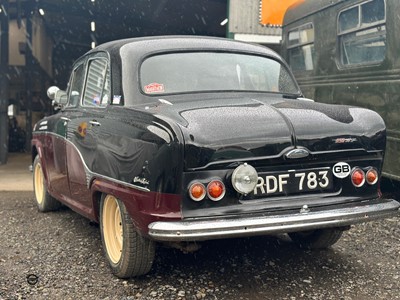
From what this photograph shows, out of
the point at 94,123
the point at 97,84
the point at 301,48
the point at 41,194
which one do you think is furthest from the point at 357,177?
the point at 301,48

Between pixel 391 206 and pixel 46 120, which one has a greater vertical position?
pixel 46 120

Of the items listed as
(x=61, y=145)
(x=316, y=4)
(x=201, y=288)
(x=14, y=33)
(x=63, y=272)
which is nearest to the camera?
(x=201, y=288)

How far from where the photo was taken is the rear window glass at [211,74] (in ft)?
12.7

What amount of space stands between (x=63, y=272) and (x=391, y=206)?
2.50 metres

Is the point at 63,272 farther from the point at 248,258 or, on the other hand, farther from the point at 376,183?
the point at 376,183

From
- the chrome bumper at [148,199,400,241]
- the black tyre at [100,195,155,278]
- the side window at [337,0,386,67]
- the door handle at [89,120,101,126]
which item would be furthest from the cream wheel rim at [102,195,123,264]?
the side window at [337,0,386,67]

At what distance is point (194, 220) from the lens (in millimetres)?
2955

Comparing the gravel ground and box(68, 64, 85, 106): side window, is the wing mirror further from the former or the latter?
the gravel ground

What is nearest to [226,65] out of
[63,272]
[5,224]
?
[63,272]

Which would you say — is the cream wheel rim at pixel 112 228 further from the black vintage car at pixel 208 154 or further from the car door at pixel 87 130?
the car door at pixel 87 130

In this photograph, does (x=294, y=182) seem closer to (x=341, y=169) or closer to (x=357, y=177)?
(x=341, y=169)

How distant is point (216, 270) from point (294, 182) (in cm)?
102

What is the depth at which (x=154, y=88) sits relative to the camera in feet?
12.5

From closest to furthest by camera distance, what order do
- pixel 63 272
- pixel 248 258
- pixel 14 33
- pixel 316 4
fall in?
pixel 63 272 → pixel 248 258 → pixel 316 4 → pixel 14 33
